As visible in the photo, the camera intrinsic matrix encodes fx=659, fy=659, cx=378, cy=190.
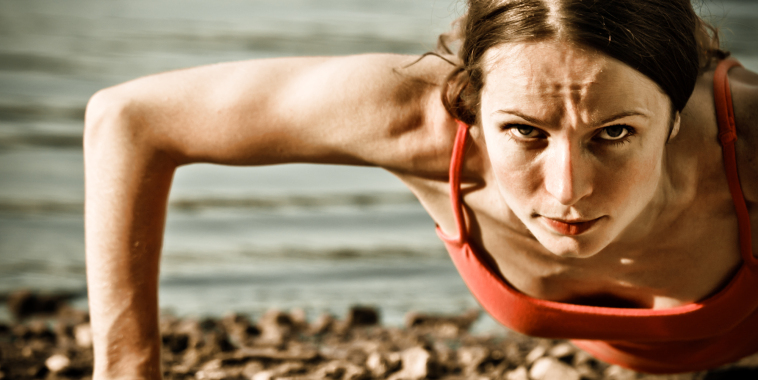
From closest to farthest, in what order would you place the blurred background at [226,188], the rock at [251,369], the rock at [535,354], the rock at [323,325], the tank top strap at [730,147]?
the tank top strap at [730,147]
the rock at [251,369]
the rock at [535,354]
the rock at [323,325]
the blurred background at [226,188]

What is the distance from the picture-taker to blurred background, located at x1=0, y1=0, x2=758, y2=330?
328cm

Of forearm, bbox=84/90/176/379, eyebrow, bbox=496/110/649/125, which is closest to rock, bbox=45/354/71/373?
forearm, bbox=84/90/176/379

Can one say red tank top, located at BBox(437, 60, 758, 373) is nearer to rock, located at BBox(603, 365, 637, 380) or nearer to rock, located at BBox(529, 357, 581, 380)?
rock, located at BBox(529, 357, 581, 380)

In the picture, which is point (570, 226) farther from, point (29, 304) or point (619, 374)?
point (29, 304)

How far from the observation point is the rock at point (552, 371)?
194 cm

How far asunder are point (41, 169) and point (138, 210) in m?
3.29

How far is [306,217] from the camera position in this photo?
4.12m

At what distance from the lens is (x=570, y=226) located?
121cm

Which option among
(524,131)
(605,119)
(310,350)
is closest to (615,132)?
(605,119)

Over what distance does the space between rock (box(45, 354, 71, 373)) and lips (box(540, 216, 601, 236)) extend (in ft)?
5.20

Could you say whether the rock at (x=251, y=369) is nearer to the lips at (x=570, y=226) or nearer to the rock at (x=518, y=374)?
the rock at (x=518, y=374)

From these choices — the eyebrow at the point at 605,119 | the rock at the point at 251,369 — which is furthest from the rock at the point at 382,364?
the eyebrow at the point at 605,119

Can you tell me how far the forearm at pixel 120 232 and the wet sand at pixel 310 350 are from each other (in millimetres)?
491

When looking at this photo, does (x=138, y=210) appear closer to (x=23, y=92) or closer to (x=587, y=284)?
(x=587, y=284)
